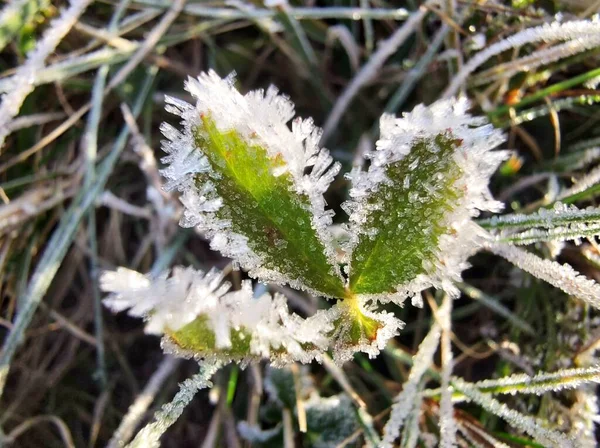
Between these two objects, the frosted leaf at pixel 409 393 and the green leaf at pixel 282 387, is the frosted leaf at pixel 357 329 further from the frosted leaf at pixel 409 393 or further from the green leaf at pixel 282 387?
the green leaf at pixel 282 387

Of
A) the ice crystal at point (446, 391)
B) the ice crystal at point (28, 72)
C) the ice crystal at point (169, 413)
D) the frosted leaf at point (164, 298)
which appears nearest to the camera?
the frosted leaf at point (164, 298)

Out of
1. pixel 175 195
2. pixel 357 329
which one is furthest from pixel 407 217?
pixel 175 195

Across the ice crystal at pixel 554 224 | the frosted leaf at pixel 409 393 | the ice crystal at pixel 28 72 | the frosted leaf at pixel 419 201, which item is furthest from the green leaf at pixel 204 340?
the ice crystal at pixel 28 72

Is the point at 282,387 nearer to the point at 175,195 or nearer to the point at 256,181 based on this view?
the point at 175,195

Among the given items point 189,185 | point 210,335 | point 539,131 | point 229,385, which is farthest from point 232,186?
point 539,131

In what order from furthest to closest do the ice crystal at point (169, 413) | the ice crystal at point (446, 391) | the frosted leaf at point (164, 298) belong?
1. the ice crystal at point (446, 391)
2. the ice crystal at point (169, 413)
3. the frosted leaf at point (164, 298)

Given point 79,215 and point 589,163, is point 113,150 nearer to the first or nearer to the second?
point 79,215

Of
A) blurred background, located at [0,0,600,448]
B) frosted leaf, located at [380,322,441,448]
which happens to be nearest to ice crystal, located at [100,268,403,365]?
frosted leaf, located at [380,322,441,448]
